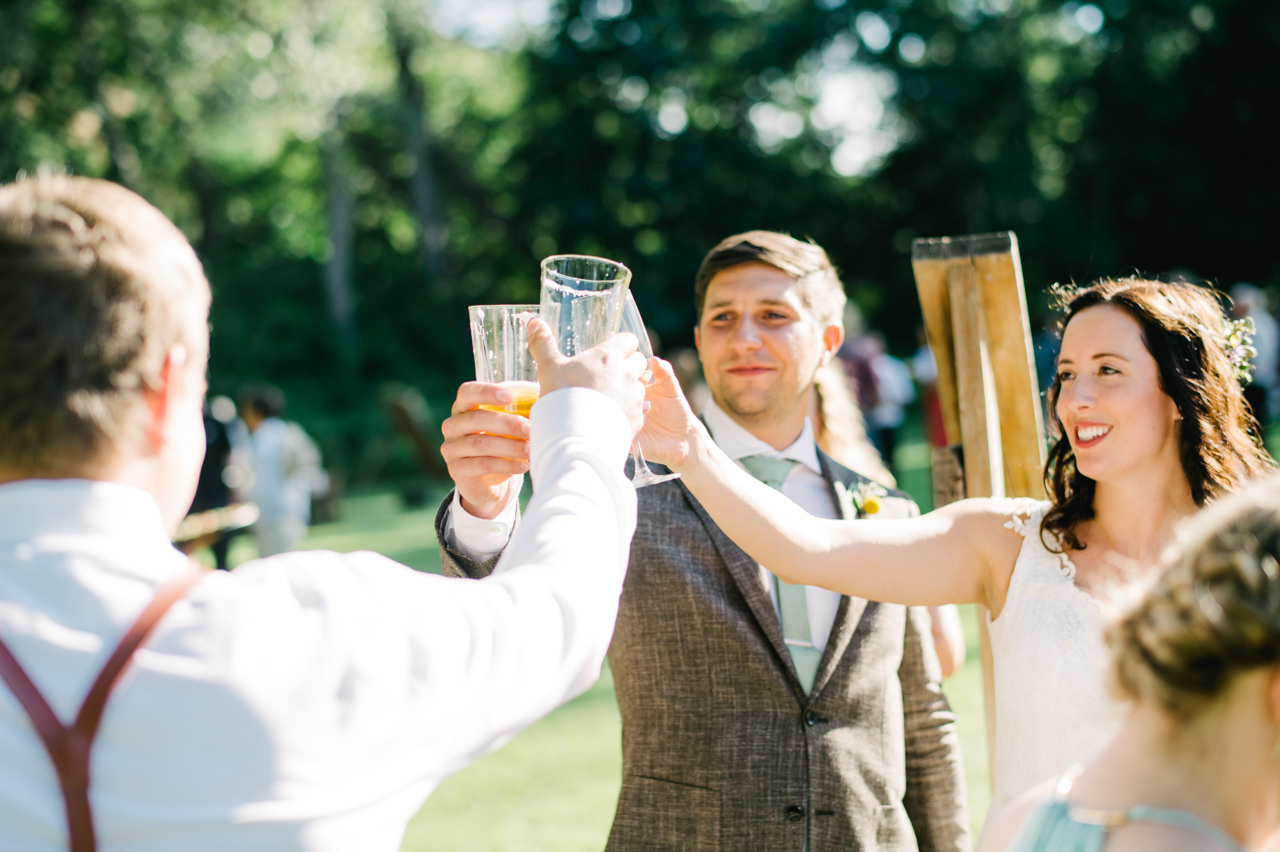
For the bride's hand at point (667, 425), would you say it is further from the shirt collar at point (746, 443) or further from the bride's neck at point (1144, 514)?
the bride's neck at point (1144, 514)

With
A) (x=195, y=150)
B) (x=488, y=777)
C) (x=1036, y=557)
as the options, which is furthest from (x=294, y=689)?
(x=195, y=150)

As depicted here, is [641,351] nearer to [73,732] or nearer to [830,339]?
[73,732]

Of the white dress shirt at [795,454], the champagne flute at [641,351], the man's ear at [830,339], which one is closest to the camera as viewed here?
the champagne flute at [641,351]

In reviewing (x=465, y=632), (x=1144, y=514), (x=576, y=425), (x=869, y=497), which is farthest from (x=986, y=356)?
(x=465, y=632)

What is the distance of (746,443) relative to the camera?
3031 millimetres

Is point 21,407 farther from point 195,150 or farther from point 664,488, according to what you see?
point 195,150

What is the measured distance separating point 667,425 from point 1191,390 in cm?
131

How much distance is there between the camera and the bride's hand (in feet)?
7.30

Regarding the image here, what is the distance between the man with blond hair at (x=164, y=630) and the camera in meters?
1.13

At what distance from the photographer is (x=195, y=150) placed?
28328 millimetres

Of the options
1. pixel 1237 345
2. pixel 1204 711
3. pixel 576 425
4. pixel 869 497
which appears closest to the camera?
pixel 1204 711

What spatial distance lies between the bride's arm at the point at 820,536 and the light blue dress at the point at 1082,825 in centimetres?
101

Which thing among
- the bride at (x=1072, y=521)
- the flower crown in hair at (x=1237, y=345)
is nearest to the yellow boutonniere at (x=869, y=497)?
the bride at (x=1072, y=521)

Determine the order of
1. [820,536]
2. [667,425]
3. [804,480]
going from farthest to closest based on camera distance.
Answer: [804,480] → [820,536] → [667,425]
